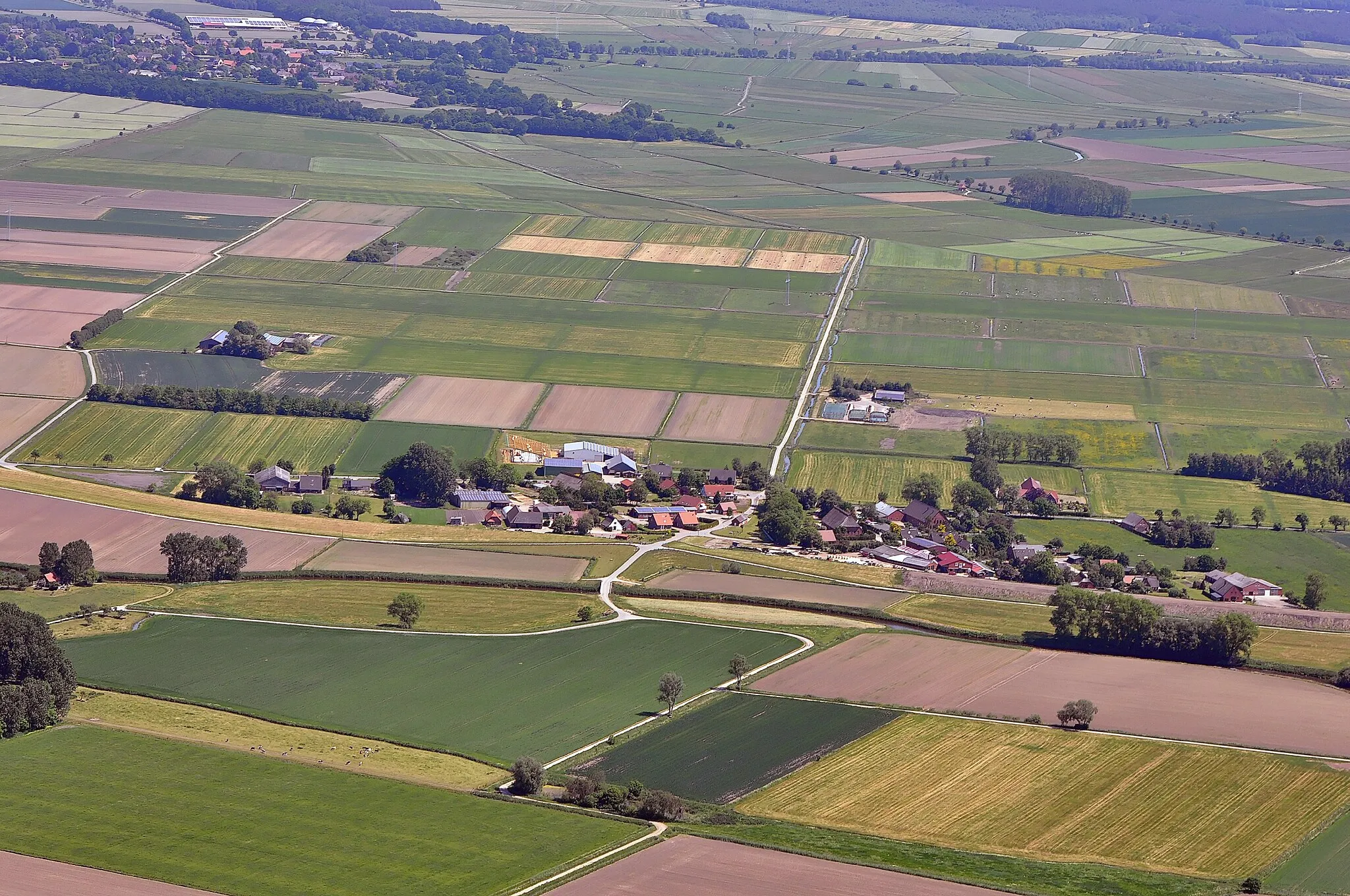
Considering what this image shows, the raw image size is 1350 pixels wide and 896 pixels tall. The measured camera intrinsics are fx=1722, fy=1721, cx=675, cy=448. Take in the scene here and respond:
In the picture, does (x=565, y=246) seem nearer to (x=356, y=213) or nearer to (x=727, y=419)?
(x=356, y=213)

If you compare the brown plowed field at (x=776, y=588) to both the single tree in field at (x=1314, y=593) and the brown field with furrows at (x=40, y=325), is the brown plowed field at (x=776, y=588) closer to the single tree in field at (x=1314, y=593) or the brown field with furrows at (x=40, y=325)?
the single tree in field at (x=1314, y=593)

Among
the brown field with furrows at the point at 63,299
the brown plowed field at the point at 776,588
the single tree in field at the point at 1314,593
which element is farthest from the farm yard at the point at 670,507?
the single tree in field at the point at 1314,593

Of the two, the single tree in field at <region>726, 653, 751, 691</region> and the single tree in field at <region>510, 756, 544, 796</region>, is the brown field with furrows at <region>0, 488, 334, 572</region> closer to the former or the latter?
the single tree in field at <region>726, 653, 751, 691</region>

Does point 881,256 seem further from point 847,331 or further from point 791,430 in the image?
point 791,430

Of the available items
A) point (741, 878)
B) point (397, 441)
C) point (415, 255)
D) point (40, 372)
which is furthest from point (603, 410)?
point (741, 878)

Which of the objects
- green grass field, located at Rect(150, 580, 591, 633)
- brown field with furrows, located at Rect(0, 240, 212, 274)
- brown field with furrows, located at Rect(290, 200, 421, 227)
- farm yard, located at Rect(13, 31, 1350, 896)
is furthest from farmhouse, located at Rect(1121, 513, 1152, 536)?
brown field with furrows, located at Rect(290, 200, 421, 227)

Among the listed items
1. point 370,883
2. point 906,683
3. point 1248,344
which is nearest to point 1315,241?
point 1248,344
